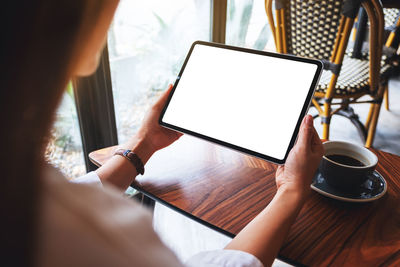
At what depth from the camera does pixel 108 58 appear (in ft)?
4.11

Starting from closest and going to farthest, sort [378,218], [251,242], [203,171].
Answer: [251,242] → [378,218] → [203,171]

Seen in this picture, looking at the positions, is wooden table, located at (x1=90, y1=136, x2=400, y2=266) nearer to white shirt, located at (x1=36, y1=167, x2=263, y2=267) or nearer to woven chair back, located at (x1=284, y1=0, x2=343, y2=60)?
white shirt, located at (x1=36, y1=167, x2=263, y2=267)

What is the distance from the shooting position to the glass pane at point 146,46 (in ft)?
4.60

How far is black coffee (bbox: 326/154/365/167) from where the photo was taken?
670 millimetres

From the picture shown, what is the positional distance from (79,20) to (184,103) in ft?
1.70

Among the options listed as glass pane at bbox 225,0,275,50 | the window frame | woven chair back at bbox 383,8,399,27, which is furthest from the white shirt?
woven chair back at bbox 383,8,399,27

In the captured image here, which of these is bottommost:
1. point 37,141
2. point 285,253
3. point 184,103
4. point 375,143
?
point 375,143

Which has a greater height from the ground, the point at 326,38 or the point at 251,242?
the point at 326,38

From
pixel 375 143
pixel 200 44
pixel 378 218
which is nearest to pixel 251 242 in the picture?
pixel 378 218

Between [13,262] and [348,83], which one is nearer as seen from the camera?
[13,262]

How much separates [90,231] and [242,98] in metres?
0.52

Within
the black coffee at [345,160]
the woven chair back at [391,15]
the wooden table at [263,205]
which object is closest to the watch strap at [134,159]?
the wooden table at [263,205]

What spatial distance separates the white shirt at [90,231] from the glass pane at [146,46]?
1.15 m

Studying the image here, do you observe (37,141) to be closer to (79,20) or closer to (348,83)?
(79,20)
